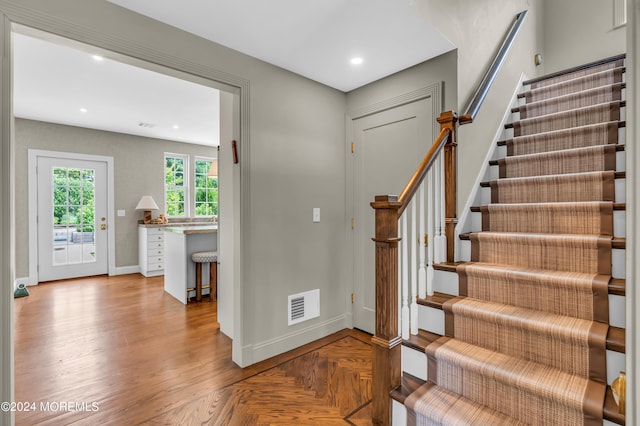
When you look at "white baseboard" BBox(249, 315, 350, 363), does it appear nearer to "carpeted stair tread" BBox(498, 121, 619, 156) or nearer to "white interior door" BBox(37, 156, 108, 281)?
"carpeted stair tread" BBox(498, 121, 619, 156)

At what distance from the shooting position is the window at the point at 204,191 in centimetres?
696

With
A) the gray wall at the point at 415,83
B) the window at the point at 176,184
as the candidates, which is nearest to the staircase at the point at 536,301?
the gray wall at the point at 415,83

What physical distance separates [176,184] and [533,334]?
676 centimetres

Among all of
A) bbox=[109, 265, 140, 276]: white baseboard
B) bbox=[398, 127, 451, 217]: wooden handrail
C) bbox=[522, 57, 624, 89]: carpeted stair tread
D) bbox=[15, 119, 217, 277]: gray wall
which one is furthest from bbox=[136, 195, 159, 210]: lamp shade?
bbox=[522, 57, 624, 89]: carpeted stair tread

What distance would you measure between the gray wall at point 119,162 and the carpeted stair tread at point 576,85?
243 inches

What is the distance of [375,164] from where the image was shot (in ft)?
9.94

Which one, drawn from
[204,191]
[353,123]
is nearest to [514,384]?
[353,123]

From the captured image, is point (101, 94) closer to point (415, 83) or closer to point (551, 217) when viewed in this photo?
point (415, 83)

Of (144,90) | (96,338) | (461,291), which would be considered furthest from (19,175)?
(461,291)

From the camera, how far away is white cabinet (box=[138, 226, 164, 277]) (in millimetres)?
5727

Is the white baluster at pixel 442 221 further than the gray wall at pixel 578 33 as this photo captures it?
No

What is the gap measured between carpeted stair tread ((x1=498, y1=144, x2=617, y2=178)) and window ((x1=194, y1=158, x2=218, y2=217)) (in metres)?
5.96

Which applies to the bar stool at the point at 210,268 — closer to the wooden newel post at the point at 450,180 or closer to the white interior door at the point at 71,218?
the white interior door at the point at 71,218

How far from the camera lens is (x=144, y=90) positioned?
3.85 metres
